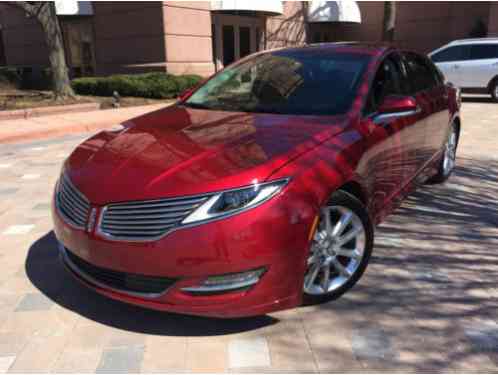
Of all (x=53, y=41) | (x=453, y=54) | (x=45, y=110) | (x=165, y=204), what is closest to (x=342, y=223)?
(x=165, y=204)

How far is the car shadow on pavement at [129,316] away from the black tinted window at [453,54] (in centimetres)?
1403

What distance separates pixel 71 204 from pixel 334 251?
1663mm

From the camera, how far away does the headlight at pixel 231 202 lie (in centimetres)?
224

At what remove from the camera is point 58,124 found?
923 cm

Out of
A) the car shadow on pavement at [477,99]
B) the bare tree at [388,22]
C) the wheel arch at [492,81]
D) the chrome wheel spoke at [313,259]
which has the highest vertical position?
the bare tree at [388,22]

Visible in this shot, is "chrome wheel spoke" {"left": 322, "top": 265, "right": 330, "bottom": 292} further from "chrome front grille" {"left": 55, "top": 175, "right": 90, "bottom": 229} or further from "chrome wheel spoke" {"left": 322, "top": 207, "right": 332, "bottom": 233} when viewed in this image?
"chrome front grille" {"left": 55, "top": 175, "right": 90, "bottom": 229}

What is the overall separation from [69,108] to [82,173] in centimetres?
917

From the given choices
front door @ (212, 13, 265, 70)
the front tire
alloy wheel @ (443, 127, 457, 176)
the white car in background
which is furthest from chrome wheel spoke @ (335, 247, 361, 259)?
front door @ (212, 13, 265, 70)

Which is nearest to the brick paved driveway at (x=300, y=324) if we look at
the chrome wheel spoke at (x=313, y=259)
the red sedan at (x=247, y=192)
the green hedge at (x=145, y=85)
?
the red sedan at (x=247, y=192)

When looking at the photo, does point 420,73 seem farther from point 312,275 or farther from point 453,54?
point 453,54

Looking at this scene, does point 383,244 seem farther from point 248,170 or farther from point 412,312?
point 248,170

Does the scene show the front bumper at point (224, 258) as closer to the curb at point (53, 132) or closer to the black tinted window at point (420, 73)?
the black tinted window at point (420, 73)

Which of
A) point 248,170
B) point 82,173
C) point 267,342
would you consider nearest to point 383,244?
point 267,342

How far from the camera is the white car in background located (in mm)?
13672
